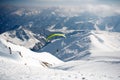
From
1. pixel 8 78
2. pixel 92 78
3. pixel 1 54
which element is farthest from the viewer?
pixel 1 54

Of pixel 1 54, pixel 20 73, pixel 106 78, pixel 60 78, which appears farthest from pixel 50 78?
pixel 1 54

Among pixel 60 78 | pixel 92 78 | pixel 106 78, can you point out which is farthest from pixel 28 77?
pixel 106 78

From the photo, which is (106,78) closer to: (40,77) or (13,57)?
(40,77)

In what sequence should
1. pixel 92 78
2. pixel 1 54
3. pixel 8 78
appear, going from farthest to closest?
pixel 1 54
pixel 92 78
pixel 8 78

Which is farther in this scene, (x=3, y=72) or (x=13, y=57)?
(x=13, y=57)

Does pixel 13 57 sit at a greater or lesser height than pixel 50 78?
lesser

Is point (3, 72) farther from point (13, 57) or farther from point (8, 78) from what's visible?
point (13, 57)

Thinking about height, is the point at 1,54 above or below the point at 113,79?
below

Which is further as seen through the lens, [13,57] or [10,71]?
[13,57]
